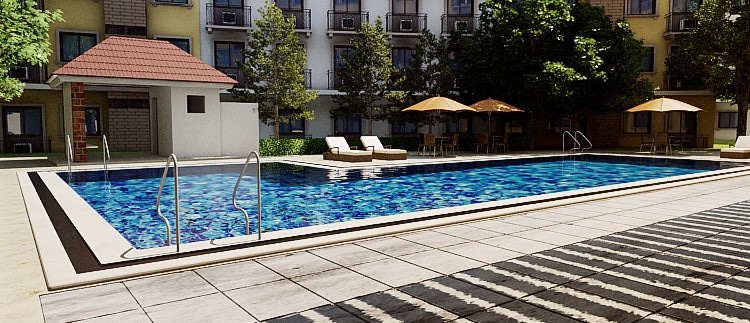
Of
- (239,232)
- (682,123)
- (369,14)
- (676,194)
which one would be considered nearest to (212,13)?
(369,14)

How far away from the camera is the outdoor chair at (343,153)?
19.5m

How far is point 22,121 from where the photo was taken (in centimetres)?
2552

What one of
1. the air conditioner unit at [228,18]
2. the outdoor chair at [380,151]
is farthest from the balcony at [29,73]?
the outdoor chair at [380,151]

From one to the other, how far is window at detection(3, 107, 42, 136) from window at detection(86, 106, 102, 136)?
2.26 metres

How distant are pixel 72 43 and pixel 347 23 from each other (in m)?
14.4

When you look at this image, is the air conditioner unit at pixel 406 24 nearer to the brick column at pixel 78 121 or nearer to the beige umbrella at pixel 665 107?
the beige umbrella at pixel 665 107

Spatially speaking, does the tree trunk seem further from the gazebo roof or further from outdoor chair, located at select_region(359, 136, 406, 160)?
the gazebo roof

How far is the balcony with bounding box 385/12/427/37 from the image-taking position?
30.5 metres

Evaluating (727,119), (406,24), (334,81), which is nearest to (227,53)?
(334,81)

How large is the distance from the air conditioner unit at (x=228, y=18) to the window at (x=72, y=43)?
20.9 ft

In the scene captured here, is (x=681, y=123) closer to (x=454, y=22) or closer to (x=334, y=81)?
(x=454, y=22)

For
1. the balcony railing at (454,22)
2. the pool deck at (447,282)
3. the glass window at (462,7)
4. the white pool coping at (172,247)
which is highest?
the glass window at (462,7)

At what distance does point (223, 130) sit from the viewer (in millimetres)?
21125

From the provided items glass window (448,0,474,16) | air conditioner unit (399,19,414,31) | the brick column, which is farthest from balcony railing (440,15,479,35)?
the brick column
